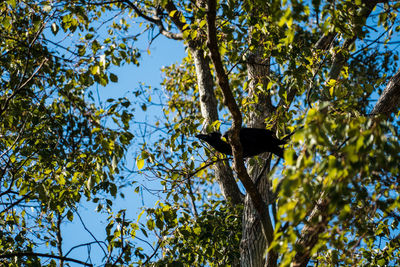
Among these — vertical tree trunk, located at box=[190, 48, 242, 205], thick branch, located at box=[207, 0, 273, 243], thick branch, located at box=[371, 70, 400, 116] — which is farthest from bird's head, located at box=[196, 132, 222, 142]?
thick branch, located at box=[371, 70, 400, 116]

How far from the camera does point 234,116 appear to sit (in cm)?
341

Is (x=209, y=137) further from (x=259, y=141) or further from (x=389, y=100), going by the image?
(x=389, y=100)

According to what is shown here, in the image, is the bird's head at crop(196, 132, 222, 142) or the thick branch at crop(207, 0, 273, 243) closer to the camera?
the thick branch at crop(207, 0, 273, 243)

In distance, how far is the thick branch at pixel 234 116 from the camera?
10.3ft

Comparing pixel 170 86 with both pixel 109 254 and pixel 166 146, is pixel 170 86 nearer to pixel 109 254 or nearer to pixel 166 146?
pixel 166 146

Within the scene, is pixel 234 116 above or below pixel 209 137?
below

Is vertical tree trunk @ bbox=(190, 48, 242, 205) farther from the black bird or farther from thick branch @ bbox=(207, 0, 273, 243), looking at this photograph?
thick branch @ bbox=(207, 0, 273, 243)

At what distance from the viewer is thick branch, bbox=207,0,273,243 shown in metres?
3.15

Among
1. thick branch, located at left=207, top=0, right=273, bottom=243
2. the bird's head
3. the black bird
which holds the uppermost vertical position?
the bird's head

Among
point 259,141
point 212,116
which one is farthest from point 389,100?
point 212,116

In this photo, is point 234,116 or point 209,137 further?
point 209,137

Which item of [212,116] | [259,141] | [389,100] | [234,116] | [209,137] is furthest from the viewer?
[212,116]

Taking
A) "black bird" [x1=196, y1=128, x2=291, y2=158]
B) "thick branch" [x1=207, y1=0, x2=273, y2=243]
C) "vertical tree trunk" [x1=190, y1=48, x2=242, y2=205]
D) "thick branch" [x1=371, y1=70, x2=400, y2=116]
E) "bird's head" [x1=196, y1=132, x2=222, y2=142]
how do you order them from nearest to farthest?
"thick branch" [x1=207, y1=0, x2=273, y2=243]
"thick branch" [x1=371, y1=70, x2=400, y2=116]
"black bird" [x1=196, y1=128, x2=291, y2=158]
"bird's head" [x1=196, y1=132, x2=222, y2=142]
"vertical tree trunk" [x1=190, y1=48, x2=242, y2=205]

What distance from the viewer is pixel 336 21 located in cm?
322
